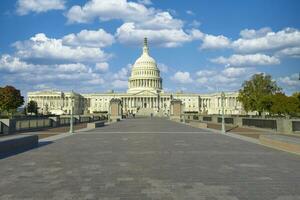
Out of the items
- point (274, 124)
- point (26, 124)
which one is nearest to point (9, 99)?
point (26, 124)

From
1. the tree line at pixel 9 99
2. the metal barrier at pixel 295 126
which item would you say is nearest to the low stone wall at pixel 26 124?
the metal barrier at pixel 295 126

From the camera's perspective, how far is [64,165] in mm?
14461

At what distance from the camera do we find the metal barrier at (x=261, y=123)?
37.9 meters

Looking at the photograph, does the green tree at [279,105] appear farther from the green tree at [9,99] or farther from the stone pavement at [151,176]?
the green tree at [9,99]

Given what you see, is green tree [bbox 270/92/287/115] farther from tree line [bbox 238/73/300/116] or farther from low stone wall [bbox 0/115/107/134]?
low stone wall [bbox 0/115/107/134]

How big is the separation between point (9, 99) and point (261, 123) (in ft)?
280

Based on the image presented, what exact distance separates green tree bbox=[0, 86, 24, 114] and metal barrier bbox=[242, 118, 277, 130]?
78.5 m

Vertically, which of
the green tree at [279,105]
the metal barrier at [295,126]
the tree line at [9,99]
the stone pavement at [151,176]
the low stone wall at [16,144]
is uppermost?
the tree line at [9,99]

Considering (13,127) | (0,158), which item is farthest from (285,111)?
(0,158)

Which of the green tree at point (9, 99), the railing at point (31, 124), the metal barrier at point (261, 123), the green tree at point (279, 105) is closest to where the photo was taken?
the metal barrier at point (261, 123)

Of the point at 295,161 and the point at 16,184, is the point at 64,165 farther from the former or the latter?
the point at 295,161

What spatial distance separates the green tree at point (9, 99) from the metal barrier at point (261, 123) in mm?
78471

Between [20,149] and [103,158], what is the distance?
6.23 metres

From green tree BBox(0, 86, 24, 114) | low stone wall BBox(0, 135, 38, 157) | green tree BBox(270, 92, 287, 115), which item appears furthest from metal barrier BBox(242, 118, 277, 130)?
green tree BBox(0, 86, 24, 114)
